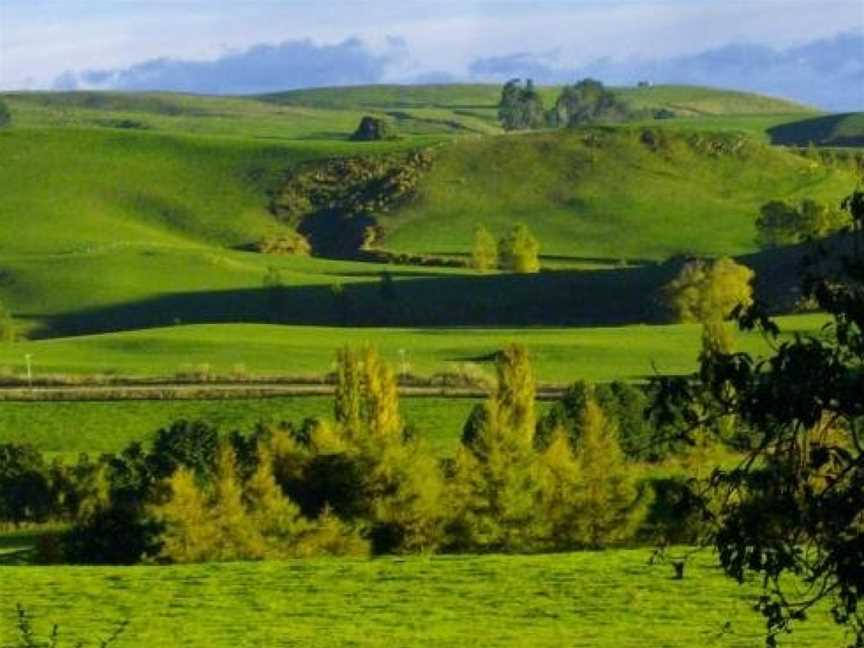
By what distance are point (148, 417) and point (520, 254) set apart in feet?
254

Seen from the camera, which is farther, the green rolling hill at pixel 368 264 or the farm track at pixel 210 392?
the green rolling hill at pixel 368 264

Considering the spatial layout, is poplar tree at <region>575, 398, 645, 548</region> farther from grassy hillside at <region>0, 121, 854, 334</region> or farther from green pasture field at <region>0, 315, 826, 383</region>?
grassy hillside at <region>0, 121, 854, 334</region>

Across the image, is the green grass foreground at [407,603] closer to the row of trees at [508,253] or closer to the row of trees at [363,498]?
the row of trees at [363,498]

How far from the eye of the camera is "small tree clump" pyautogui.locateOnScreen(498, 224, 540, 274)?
15688 centimetres

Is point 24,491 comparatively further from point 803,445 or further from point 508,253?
point 508,253

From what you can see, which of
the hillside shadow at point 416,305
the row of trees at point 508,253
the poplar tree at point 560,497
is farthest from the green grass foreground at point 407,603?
the row of trees at point 508,253

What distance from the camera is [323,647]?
A: 1363 inches

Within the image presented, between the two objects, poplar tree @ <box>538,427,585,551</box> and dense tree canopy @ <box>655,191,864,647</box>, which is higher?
dense tree canopy @ <box>655,191,864,647</box>

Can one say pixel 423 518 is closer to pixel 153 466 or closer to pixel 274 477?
pixel 274 477

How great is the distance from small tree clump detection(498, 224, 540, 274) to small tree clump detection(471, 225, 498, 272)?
904 millimetres

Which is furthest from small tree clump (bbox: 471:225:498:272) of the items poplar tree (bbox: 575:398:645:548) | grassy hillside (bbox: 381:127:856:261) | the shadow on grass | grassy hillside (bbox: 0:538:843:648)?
grassy hillside (bbox: 0:538:843:648)

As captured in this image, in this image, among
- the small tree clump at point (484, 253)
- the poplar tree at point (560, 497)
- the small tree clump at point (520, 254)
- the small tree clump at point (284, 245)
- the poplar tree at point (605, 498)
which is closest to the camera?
the poplar tree at point (605, 498)

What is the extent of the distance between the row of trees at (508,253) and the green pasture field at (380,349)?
3095 cm

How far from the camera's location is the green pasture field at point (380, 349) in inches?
3971
